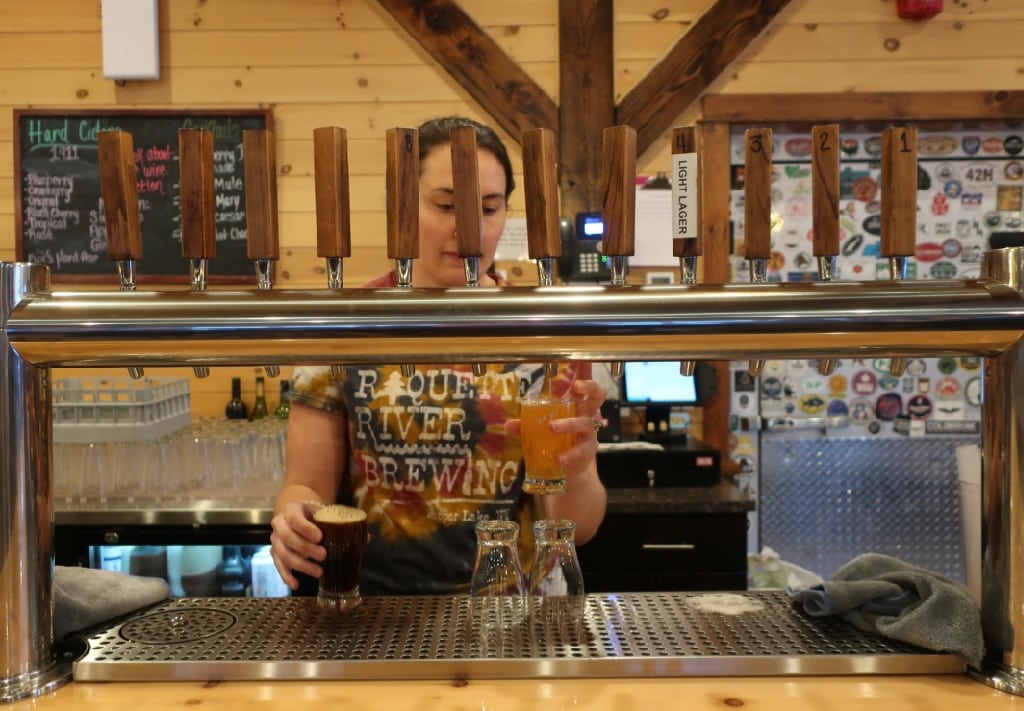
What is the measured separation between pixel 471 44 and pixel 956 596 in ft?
10.4

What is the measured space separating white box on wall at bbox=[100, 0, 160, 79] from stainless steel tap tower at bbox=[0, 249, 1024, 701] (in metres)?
3.10

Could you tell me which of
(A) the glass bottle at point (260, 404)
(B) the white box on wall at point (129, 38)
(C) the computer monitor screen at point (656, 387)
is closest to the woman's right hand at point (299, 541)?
(C) the computer monitor screen at point (656, 387)

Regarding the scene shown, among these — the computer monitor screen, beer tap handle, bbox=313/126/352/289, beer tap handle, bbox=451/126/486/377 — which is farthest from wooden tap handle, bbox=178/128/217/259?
the computer monitor screen

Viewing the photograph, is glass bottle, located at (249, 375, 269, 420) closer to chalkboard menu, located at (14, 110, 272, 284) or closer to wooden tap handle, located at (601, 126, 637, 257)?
chalkboard menu, located at (14, 110, 272, 284)

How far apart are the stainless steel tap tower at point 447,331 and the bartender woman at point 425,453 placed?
2.59ft

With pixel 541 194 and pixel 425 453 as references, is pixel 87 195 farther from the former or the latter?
pixel 541 194

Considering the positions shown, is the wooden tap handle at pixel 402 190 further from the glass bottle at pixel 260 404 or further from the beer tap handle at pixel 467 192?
the glass bottle at pixel 260 404

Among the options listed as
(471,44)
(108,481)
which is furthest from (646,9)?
(108,481)

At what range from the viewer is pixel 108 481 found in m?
3.10

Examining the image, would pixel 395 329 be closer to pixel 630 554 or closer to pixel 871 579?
pixel 871 579

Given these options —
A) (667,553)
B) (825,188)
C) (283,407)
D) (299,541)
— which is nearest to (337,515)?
(299,541)

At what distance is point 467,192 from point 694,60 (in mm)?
3082

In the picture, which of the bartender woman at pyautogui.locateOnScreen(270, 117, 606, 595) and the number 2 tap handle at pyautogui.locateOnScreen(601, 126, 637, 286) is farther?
the bartender woman at pyautogui.locateOnScreen(270, 117, 606, 595)

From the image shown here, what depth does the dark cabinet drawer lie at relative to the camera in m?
3.02
